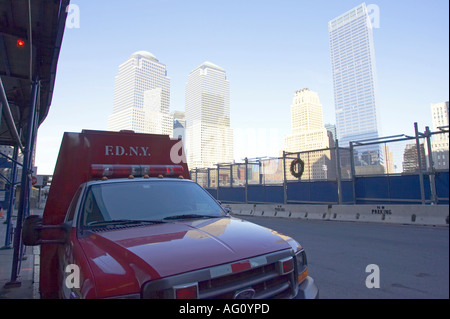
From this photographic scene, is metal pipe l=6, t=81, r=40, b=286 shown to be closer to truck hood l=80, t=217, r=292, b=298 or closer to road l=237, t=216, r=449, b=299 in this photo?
truck hood l=80, t=217, r=292, b=298

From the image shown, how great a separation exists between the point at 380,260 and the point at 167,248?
200 inches

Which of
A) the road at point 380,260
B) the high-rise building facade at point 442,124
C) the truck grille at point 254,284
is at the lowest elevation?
the road at point 380,260

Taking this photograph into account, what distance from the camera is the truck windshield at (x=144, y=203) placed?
302 centimetres

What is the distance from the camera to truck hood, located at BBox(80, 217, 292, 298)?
6.18 feet

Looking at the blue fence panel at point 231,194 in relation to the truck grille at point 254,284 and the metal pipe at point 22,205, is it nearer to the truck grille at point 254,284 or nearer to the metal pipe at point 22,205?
the metal pipe at point 22,205

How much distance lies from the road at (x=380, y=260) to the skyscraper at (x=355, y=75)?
8.08 ft

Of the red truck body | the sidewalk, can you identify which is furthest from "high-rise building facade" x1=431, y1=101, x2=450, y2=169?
the sidewalk

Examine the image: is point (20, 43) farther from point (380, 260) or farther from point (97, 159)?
point (380, 260)

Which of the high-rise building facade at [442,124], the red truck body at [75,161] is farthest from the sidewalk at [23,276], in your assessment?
the high-rise building facade at [442,124]

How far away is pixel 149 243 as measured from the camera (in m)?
2.21

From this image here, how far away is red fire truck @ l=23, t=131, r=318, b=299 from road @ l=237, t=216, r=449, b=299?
45.2 inches

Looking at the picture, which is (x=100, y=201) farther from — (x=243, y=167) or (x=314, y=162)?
(x=243, y=167)
